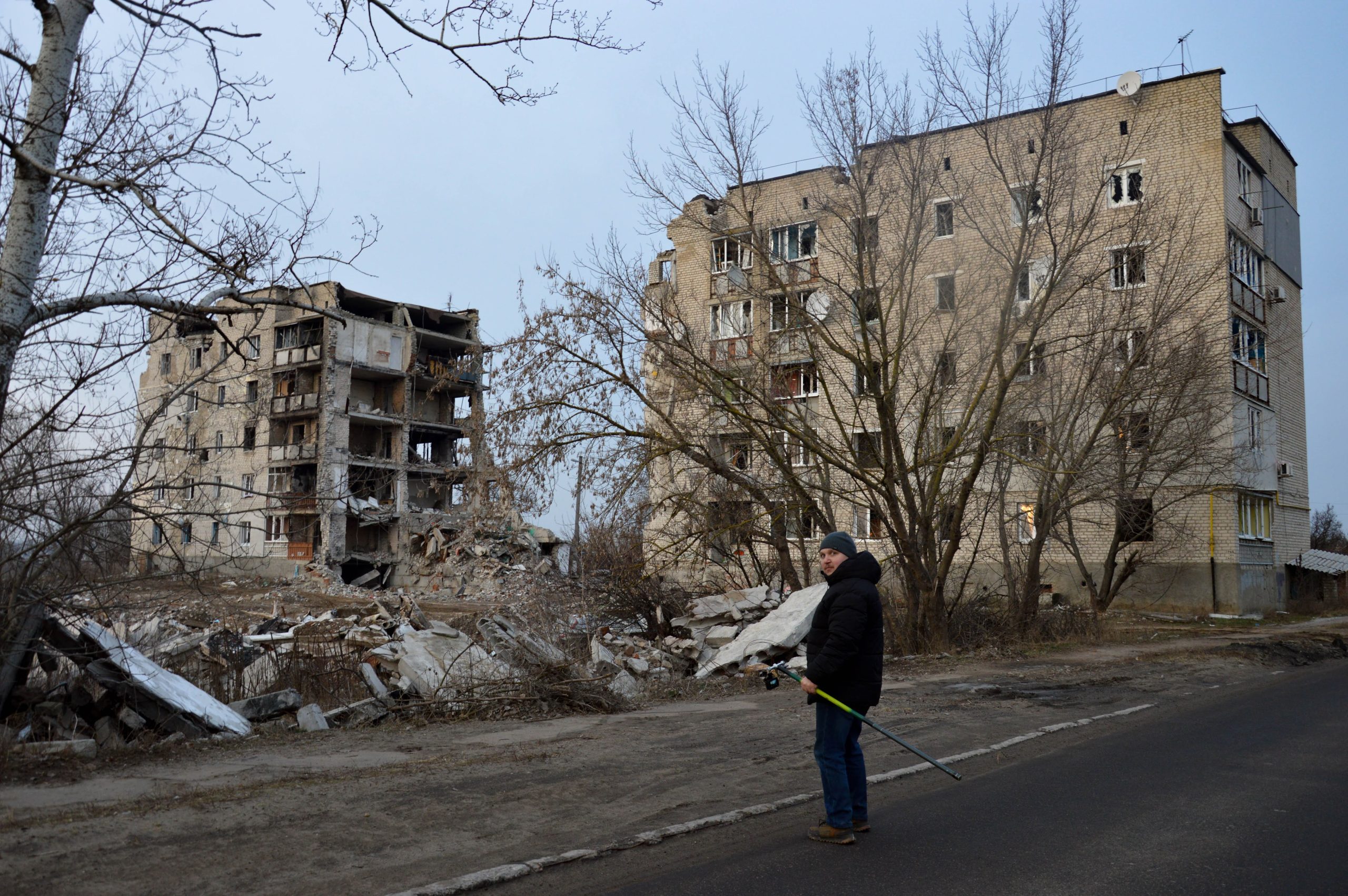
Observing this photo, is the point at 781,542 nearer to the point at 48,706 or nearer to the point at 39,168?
the point at 48,706

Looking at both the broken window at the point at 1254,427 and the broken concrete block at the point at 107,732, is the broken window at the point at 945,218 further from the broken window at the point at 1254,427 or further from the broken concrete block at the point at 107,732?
the broken window at the point at 1254,427

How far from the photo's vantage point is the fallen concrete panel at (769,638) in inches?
616

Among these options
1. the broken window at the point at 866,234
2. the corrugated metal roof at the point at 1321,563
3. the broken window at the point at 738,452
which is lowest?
the corrugated metal roof at the point at 1321,563

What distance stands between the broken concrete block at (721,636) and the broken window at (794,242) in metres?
7.06

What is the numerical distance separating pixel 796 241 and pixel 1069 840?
1448cm

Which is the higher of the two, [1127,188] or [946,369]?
[1127,188]

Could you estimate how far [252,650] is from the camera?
53.5ft

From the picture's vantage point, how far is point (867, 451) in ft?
64.5

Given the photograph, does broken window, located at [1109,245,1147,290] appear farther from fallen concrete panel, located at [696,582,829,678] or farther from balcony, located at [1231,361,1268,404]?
balcony, located at [1231,361,1268,404]

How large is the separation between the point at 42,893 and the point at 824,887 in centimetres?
394

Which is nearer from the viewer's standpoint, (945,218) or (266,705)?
(266,705)

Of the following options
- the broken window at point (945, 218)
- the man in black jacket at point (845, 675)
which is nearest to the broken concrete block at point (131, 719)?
the man in black jacket at point (845, 675)

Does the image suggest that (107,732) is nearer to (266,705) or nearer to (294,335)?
(266,705)

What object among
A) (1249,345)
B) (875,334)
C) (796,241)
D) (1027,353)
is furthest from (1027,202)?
(1249,345)
